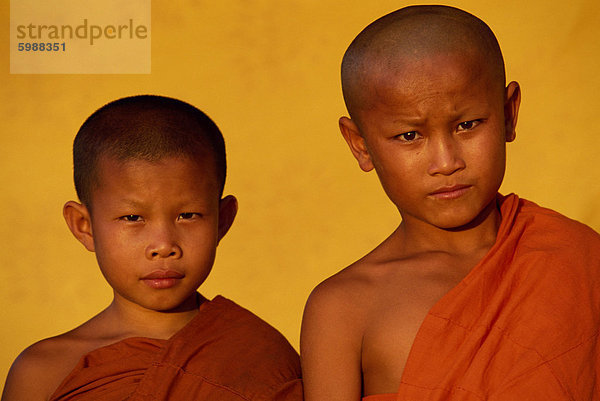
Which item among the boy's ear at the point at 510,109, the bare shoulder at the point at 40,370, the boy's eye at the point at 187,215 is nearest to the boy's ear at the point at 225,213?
the boy's eye at the point at 187,215

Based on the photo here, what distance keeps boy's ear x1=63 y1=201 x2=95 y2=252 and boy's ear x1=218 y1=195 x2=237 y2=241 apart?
0.29 meters

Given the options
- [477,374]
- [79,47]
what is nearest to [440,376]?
[477,374]

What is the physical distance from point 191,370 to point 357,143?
0.58 metres

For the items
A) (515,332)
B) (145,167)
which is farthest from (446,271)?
(145,167)

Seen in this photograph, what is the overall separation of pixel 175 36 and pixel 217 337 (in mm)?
1938

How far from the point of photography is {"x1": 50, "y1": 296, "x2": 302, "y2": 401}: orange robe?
2355 mm

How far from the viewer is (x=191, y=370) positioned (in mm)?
2387

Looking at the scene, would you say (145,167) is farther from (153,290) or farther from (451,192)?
(451,192)

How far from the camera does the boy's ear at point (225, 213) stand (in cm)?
258

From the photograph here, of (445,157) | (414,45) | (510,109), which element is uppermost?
(414,45)

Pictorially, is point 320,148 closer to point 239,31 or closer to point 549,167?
point 239,31

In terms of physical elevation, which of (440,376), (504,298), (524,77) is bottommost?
(440,376)

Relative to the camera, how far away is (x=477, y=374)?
2119mm

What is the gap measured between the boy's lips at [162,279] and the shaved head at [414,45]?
50cm
